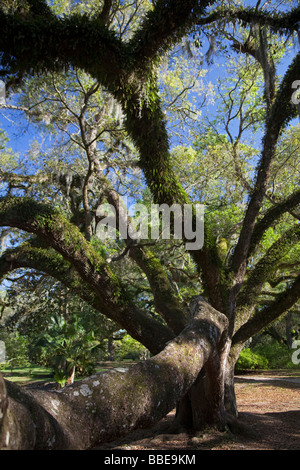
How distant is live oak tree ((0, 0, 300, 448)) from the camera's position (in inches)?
85.0

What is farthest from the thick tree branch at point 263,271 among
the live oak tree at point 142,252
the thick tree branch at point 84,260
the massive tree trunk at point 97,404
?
the massive tree trunk at point 97,404

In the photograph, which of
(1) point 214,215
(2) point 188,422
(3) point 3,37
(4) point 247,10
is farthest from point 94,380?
(1) point 214,215

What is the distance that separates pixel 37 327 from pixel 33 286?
1.92 meters

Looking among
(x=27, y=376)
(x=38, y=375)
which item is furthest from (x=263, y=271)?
(x=27, y=376)

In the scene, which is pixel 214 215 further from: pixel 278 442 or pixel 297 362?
pixel 297 362

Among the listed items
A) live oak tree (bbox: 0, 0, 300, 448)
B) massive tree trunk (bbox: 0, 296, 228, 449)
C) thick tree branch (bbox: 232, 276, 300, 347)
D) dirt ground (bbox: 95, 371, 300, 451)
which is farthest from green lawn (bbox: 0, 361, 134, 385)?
massive tree trunk (bbox: 0, 296, 228, 449)

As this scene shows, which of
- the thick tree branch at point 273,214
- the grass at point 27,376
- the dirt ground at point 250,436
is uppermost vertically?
the thick tree branch at point 273,214

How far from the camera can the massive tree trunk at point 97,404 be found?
1.58 metres

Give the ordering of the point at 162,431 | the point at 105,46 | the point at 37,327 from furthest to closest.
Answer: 1. the point at 37,327
2. the point at 162,431
3. the point at 105,46

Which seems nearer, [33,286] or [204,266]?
[204,266]

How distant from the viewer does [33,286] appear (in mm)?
9211

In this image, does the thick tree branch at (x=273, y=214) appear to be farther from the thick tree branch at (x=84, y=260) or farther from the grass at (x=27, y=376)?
the grass at (x=27, y=376)

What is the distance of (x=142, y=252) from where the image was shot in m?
7.36

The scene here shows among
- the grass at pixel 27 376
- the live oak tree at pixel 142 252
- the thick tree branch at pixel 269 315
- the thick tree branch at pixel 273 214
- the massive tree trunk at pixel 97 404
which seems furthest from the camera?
the grass at pixel 27 376
